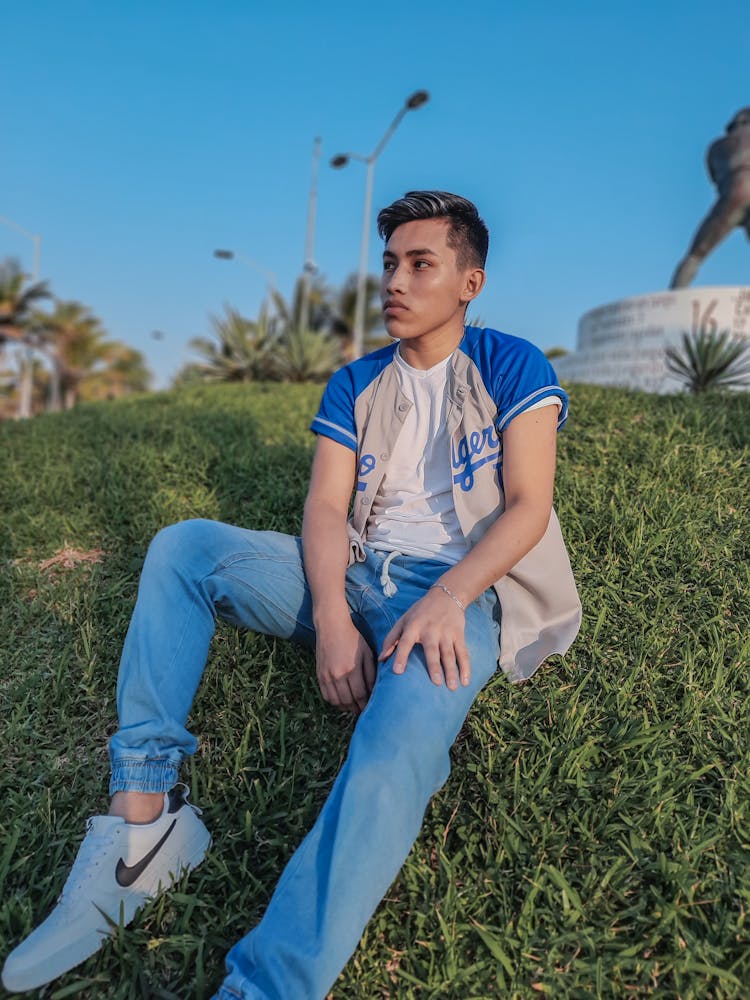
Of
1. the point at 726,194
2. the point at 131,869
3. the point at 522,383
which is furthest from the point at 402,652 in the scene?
the point at 726,194

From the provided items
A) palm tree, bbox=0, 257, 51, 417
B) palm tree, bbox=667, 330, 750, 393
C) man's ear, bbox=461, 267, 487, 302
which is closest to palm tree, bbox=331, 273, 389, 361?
palm tree, bbox=0, 257, 51, 417

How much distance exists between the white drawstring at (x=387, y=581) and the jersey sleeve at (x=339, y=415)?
46cm

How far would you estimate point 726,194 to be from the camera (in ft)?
55.5

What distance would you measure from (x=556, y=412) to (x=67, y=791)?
1.94 m

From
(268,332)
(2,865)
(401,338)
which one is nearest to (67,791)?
(2,865)

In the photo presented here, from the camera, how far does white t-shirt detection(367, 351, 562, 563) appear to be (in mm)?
2465

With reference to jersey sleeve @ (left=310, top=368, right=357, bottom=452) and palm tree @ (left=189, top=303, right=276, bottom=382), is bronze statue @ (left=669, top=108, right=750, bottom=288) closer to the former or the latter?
palm tree @ (left=189, top=303, right=276, bottom=382)

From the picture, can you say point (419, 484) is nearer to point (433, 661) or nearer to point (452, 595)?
point (452, 595)

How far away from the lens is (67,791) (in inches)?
93.4

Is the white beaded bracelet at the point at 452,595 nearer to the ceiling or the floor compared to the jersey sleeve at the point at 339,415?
nearer to the floor

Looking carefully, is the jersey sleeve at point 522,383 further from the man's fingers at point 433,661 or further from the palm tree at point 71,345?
the palm tree at point 71,345

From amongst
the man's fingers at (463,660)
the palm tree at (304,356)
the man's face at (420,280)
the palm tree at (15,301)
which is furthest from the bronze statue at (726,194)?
the palm tree at (15,301)

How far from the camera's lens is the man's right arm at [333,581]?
7.02ft

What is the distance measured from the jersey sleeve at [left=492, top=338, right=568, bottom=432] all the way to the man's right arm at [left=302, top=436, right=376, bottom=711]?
57cm
